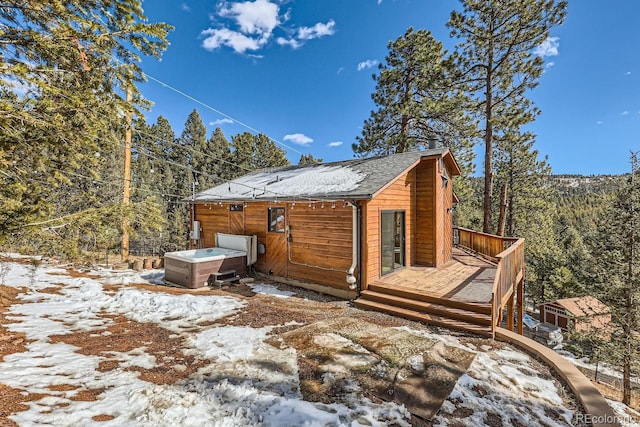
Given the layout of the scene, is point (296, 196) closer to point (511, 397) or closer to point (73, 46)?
point (73, 46)

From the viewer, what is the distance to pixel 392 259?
26.1 ft

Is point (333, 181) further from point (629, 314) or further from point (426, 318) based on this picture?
point (629, 314)

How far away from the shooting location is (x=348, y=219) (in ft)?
22.9

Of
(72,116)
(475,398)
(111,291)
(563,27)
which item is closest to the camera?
(475,398)

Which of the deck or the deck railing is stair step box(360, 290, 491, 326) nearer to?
the deck

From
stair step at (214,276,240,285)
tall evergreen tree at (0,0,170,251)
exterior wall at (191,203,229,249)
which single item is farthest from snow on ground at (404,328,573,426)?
exterior wall at (191,203,229,249)

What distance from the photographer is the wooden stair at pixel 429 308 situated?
16.5 ft

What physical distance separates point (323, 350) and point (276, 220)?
5268mm

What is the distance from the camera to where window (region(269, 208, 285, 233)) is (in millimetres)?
8586

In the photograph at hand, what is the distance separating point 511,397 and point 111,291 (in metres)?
8.38

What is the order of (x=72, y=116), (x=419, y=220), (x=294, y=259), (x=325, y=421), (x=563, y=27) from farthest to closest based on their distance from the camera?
(x=563, y=27) → (x=419, y=220) → (x=294, y=259) → (x=72, y=116) → (x=325, y=421)

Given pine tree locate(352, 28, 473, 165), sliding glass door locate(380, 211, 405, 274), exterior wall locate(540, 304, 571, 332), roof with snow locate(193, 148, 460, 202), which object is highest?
pine tree locate(352, 28, 473, 165)

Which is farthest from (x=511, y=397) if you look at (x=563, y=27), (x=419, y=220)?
(x=563, y=27)

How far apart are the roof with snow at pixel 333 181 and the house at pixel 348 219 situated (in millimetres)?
33
